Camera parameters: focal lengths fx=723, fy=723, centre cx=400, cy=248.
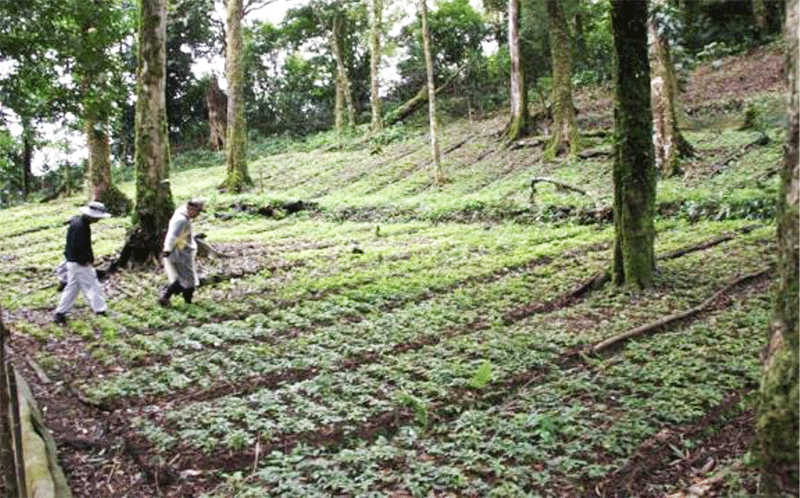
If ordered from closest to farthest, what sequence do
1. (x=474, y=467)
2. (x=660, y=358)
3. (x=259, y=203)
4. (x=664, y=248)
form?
(x=474, y=467)
(x=660, y=358)
(x=664, y=248)
(x=259, y=203)

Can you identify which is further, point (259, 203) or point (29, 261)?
point (259, 203)

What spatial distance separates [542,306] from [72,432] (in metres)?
5.83

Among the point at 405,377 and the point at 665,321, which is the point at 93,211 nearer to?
the point at 405,377

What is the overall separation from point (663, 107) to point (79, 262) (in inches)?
534

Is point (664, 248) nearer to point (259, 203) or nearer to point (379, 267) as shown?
point (379, 267)

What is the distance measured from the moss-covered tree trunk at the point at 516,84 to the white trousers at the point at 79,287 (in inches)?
715

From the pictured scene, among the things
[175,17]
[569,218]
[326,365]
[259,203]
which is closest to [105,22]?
[326,365]

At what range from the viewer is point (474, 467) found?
526 cm

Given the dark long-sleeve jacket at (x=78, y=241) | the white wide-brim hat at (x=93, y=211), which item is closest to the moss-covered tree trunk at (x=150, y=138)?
the white wide-brim hat at (x=93, y=211)

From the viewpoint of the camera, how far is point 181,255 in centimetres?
1064

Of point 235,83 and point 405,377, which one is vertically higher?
point 235,83

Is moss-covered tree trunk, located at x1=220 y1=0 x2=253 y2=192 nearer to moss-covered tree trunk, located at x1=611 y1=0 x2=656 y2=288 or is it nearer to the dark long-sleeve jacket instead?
the dark long-sleeve jacket

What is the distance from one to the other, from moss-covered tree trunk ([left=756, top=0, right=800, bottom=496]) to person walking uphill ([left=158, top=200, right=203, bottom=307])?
8367mm

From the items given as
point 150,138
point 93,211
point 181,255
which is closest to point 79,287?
point 93,211
